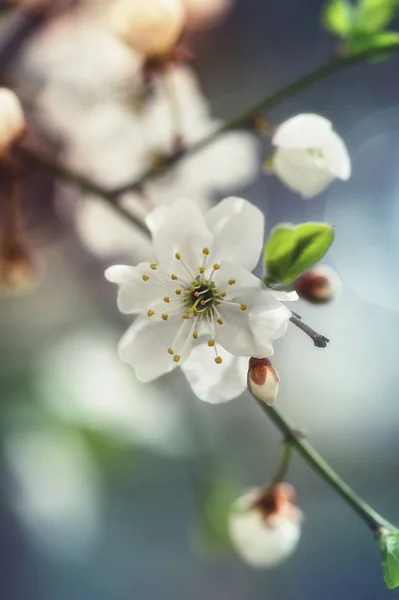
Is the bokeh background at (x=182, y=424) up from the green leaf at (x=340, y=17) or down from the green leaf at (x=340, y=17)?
down

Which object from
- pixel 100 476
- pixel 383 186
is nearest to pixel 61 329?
pixel 100 476

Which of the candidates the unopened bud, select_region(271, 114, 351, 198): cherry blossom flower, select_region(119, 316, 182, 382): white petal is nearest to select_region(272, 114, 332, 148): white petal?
select_region(271, 114, 351, 198): cherry blossom flower

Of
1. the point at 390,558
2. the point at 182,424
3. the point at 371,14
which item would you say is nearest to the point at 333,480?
the point at 390,558

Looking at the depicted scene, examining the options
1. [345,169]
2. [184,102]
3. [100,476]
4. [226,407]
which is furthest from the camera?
[226,407]

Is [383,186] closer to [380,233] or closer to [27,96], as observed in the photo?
[380,233]

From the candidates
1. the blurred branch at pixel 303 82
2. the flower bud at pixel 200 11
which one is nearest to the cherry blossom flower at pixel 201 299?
the blurred branch at pixel 303 82

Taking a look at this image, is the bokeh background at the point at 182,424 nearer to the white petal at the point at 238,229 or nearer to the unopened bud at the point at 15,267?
the unopened bud at the point at 15,267

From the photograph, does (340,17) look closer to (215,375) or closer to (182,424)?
(215,375)

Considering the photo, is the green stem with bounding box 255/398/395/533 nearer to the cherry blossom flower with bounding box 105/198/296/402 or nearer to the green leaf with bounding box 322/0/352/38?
the cherry blossom flower with bounding box 105/198/296/402
